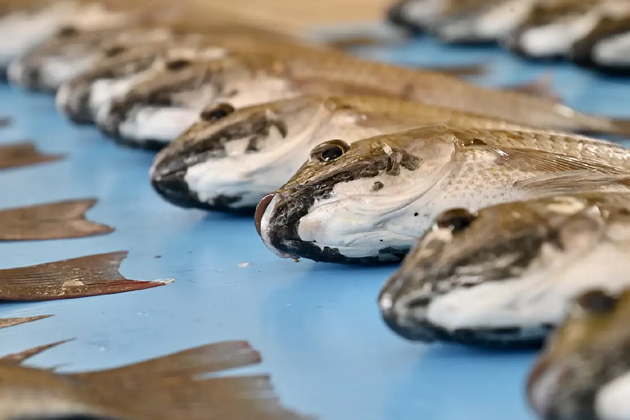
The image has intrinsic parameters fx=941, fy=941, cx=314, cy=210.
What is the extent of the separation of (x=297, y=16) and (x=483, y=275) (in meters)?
8.79

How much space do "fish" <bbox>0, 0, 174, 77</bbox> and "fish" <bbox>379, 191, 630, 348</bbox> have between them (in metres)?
4.76

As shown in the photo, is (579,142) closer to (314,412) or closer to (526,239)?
(526,239)

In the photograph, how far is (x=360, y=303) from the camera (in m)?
2.36

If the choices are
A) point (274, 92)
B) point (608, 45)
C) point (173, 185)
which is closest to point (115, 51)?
point (274, 92)

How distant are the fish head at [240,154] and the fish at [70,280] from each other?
0.31 m

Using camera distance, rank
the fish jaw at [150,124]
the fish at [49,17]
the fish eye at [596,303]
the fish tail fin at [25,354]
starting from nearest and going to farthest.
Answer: the fish eye at [596,303] < the fish tail fin at [25,354] < the fish jaw at [150,124] < the fish at [49,17]

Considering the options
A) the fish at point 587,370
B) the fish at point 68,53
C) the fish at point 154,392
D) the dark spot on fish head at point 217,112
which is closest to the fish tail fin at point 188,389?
the fish at point 154,392

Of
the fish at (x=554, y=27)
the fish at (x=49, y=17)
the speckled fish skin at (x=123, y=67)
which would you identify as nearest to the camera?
the speckled fish skin at (x=123, y=67)

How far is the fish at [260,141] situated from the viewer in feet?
9.76

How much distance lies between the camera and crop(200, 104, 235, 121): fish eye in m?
3.13

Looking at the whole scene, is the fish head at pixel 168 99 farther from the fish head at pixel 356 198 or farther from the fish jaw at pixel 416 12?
the fish jaw at pixel 416 12

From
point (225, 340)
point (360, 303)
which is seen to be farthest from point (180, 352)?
point (360, 303)

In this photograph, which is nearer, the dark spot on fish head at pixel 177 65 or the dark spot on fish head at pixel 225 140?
the dark spot on fish head at pixel 225 140

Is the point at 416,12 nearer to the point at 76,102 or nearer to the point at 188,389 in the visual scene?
the point at 76,102
